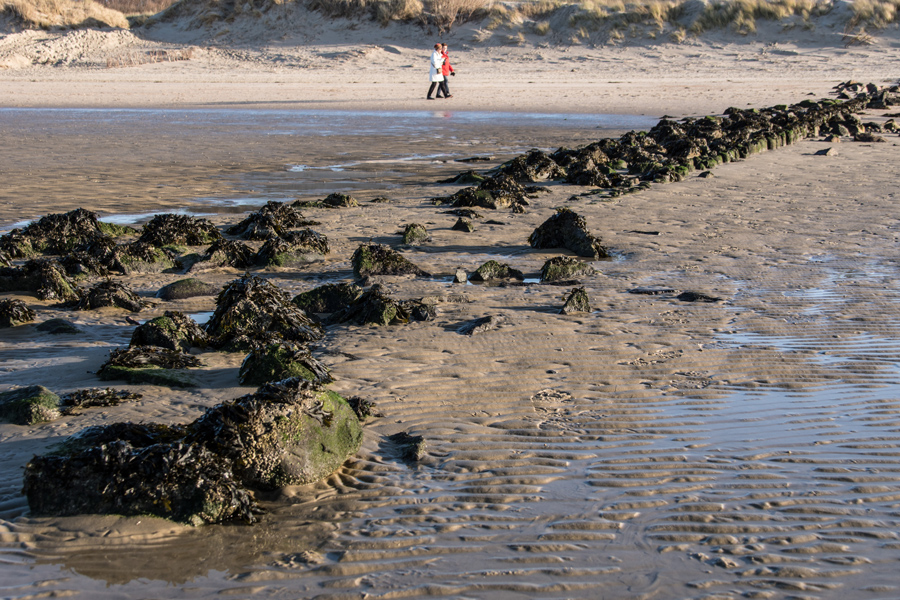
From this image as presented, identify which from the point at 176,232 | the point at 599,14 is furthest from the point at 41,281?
the point at 599,14

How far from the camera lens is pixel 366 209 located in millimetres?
9883

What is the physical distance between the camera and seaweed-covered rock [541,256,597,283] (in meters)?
6.64

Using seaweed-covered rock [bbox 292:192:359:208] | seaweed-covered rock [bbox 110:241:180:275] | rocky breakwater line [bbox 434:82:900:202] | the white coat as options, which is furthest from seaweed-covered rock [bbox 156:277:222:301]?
the white coat

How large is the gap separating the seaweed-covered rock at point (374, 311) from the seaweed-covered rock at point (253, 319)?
0.28 metres

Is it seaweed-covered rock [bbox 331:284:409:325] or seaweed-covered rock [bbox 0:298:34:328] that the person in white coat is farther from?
seaweed-covered rock [bbox 0:298:34:328]

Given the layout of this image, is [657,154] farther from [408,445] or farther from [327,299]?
[408,445]

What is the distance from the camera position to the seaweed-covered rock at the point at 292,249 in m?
7.30

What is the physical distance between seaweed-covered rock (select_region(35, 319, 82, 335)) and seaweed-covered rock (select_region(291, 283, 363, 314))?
1.48 meters

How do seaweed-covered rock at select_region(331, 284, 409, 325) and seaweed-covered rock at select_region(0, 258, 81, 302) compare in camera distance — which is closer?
seaweed-covered rock at select_region(331, 284, 409, 325)

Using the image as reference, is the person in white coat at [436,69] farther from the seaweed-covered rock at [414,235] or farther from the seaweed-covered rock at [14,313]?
the seaweed-covered rock at [14,313]

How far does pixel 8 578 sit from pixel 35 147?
14188mm

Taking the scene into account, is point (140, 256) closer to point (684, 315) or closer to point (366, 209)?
point (366, 209)

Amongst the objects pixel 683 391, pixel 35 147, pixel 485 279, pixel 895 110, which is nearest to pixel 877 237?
pixel 485 279

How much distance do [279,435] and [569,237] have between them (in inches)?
187
